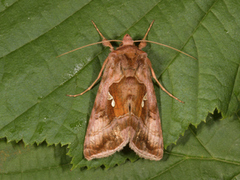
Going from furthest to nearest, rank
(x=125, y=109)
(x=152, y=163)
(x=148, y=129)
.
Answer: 1. (x=152, y=163)
2. (x=148, y=129)
3. (x=125, y=109)

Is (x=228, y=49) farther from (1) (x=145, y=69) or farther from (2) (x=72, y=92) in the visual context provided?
(2) (x=72, y=92)

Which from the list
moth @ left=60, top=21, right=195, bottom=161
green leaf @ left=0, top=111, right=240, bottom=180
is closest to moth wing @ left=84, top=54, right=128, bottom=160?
moth @ left=60, top=21, right=195, bottom=161

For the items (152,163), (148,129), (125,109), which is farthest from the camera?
(152,163)

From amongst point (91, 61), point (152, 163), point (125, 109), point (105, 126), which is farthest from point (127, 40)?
point (152, 163)

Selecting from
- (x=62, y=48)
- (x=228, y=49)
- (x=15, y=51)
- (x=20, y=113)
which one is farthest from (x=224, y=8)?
(x=20, y=113)

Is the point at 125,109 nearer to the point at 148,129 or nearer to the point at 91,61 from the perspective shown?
the point at 148,129

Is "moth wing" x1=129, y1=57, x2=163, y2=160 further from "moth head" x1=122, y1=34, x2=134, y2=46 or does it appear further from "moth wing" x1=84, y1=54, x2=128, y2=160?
"moth head" x1=122, y1=34, x2=134, y2=46

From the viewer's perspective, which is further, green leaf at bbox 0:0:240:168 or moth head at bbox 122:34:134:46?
moth head at bbox 122:34:134:46

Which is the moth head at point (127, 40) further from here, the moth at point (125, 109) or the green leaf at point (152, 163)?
the green leaf at point (152, 163)
